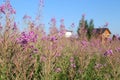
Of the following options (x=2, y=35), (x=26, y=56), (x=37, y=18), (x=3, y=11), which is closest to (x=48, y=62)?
(x=26, y=56)

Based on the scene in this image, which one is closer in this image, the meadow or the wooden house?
the meadow

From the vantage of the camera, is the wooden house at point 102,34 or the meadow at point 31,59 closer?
the meadow at point 31,59

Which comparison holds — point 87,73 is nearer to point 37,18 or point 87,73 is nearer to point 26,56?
point 26,56

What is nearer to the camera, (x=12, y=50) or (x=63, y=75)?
(x=12, y=50)

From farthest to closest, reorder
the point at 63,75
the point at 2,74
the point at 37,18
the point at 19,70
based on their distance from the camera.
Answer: the point at 37,18
the point at 63,75
the point at 2,74
the point at 19,70

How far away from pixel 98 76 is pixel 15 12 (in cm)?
185

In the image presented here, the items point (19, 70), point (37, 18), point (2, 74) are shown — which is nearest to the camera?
point (19, 70)

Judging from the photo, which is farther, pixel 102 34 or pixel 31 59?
pixel 102 34

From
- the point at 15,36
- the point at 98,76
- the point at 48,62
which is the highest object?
the point at 15,36

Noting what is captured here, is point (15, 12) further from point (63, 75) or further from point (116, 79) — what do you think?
point (116, 79)

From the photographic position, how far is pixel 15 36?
4.70 metres

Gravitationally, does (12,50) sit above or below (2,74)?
above

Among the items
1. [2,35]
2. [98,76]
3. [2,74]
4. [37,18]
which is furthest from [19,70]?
[37,18]

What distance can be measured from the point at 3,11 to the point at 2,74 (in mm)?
1074
